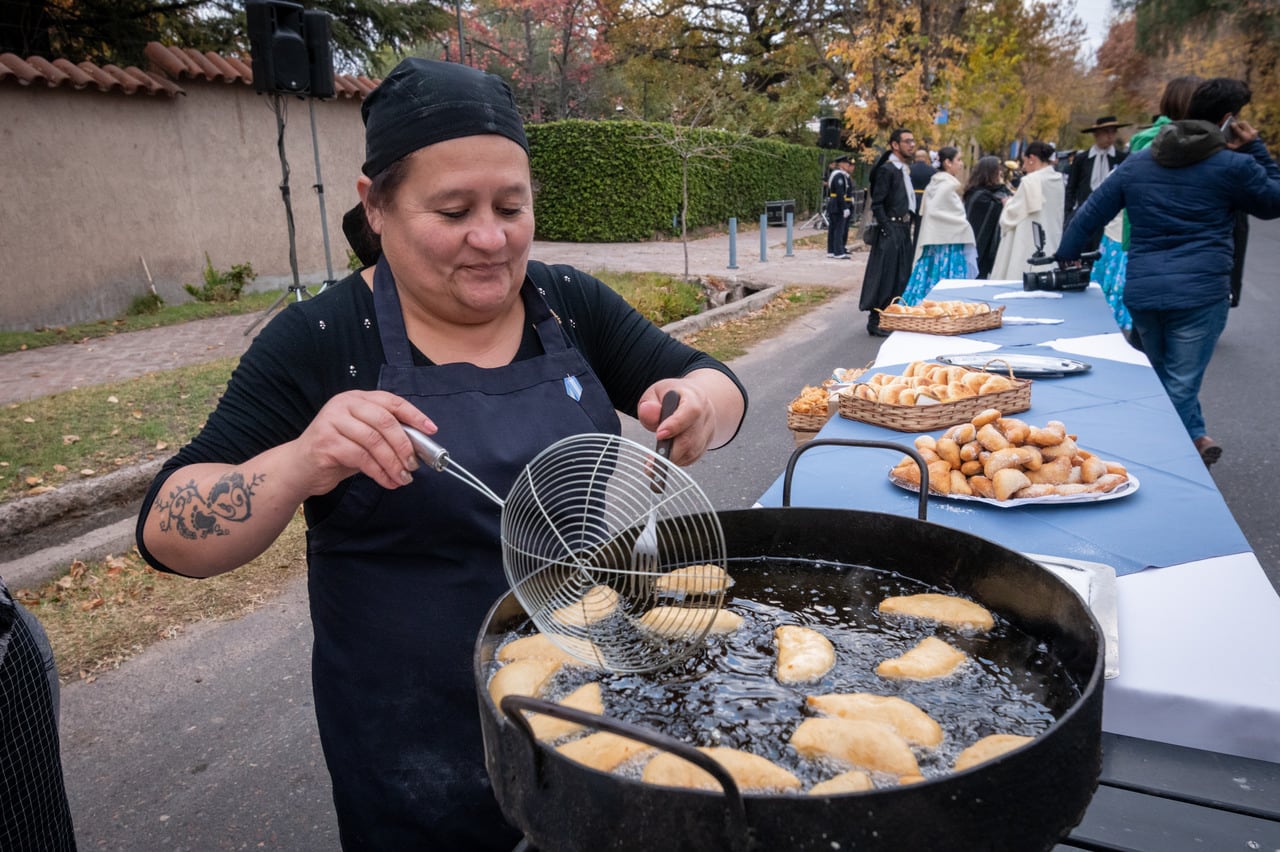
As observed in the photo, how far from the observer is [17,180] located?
9.01m

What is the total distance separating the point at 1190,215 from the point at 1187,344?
2.22 ft

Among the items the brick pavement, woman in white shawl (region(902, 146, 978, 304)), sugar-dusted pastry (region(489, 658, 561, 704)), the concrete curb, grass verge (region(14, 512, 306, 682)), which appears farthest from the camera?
woman in white shawl (region(902, 146, 978, 304))

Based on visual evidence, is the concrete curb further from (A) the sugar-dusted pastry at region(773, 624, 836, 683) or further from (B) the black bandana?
(A) the sugar-dusted pastry at region(773, 624, 836, 683)

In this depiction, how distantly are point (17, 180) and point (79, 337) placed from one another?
5.78 feet

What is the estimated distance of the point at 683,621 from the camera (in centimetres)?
140

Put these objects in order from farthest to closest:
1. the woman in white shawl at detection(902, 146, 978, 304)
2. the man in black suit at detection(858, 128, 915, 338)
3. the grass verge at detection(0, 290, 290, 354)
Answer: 1. the man in black suit at detection(858, 128, 915, 338)
2. the grass verge at detection(0, 290, 290, 354)
3. the woman in white shawl at detection(902, 146, 978, 304)

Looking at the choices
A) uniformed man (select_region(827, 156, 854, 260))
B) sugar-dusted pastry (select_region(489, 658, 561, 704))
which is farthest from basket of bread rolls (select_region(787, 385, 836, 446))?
uniformed man (select_region(827, 156, 854, 260))

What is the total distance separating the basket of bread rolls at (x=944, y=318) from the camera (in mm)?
4297

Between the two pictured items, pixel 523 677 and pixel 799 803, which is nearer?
pixel 799 803

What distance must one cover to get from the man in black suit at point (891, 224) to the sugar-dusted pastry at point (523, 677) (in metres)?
8.03

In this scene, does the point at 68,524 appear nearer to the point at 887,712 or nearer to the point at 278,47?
the point at 887,712

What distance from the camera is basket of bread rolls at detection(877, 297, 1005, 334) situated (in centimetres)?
430

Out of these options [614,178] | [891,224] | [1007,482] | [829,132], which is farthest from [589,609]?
[829,132]

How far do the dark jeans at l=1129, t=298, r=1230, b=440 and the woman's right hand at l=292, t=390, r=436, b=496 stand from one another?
445cm
